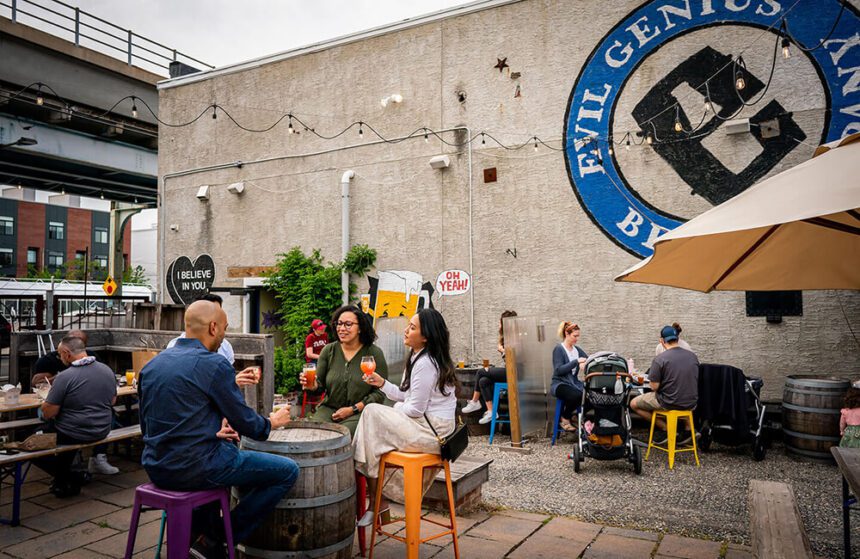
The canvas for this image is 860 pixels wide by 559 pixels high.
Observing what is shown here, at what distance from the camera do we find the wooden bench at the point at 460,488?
459 cm

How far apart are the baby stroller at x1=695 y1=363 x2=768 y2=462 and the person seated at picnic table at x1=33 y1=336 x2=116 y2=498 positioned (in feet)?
20.6

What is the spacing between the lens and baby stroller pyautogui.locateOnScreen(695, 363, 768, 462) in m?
6.68

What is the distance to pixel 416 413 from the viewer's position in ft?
12.3

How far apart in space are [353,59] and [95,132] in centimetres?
808

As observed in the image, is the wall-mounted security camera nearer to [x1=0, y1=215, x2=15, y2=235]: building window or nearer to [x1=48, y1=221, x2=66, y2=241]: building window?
[x1=0, y1=215, x2=15, y2=235]: building window

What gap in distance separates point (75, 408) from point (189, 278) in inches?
335

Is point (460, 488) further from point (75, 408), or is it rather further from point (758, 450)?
point (758, 450)

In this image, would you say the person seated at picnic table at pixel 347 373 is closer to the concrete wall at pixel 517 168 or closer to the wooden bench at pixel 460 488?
the wooden bench at pixel 460 488

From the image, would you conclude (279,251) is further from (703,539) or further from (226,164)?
(703,539)

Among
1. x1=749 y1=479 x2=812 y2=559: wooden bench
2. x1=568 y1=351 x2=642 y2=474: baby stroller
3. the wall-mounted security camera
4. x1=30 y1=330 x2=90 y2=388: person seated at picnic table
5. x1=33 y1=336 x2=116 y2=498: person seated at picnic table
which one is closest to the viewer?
x1=749 y1=479 x2=812 y2=559: wooden bench

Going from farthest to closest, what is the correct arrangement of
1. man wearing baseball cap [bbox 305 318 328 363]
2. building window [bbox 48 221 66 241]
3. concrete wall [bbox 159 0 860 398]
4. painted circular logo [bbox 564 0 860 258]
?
1. building window [bbox 48 221 66 241]
2. man wearing baseball cap [bbox 305 318 328 363]
3. concrete wall [bbox 159 0 860 398]
4. painted circular logo [bbox 564 0 860 258]

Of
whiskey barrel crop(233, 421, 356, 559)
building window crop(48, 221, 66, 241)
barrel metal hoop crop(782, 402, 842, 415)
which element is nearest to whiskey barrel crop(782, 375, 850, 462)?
barrel metal hoop crop(782, 402, 842, 415)

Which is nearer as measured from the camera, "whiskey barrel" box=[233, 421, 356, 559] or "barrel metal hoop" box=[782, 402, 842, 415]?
"whiskey barrel" box=[233, 421, 356, 559]

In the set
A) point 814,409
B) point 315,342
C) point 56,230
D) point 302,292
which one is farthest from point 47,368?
point 56,230
